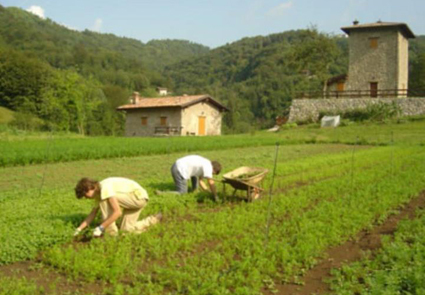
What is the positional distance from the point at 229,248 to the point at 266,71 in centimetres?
8964

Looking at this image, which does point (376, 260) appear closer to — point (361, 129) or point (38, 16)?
point (361, 129)

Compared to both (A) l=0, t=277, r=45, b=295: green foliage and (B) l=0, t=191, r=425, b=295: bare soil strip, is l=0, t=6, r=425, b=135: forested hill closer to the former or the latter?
(B) l=0, t=191, r=425, b=295: bare soil strip

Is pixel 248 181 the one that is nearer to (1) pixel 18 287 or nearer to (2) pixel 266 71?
(1) pixel 18 287

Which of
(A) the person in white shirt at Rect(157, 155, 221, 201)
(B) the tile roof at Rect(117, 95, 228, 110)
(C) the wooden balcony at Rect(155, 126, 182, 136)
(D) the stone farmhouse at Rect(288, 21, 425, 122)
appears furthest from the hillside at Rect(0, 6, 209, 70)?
(A) the person in white shirt at Rect(157, 155, 221, 201)

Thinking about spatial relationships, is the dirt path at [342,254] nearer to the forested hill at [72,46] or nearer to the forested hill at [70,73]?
the forested hill at [70,73]

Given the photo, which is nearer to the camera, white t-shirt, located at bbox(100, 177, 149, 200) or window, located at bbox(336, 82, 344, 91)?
white t-shirt, located at bbox(100, 177, 149, 200)

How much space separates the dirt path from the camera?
4738mm

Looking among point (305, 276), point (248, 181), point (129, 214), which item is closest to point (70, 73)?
point (248, 181)

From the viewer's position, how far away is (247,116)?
88000 millimetres

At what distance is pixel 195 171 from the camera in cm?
889

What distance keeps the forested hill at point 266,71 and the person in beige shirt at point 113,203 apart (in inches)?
1515

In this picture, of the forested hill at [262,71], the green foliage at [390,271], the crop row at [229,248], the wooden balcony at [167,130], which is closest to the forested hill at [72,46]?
the forested hill at [262,71]

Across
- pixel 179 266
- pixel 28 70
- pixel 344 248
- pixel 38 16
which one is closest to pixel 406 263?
pixel 344 248

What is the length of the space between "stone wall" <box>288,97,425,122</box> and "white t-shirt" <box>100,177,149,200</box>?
113ft
